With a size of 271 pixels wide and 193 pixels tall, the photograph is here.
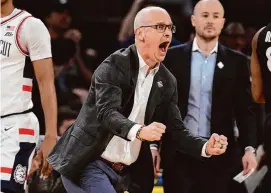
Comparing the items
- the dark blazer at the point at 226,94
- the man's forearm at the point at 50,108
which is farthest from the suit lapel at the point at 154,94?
the dark blazer at the point at 226,94

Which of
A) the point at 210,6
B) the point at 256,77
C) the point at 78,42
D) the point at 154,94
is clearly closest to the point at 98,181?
the point at 154,94

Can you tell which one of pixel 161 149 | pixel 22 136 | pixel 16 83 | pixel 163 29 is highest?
pixel 163 29

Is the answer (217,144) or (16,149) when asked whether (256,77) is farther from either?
(16,149)

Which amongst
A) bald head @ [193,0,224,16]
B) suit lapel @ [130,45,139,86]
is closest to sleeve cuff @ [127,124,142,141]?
suit lapel @ [130,45,139,86]

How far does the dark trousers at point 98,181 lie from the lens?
15.6 feet

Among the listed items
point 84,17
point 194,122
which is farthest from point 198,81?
point 84,17

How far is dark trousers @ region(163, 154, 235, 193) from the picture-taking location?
5.91 metres

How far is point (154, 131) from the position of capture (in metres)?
4.27

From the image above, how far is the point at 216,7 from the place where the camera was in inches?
244

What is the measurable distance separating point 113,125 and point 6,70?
1.09 m

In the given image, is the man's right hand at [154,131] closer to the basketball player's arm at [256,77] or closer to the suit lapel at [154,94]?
the suit lapel at [154,94]

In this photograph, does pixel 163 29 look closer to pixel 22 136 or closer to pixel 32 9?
pixel 22 136

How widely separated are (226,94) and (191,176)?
25.8 inches

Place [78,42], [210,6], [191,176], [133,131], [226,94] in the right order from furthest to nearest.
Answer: [78,42] < [210,6] < [226,94] < [191,176] < [133,131]
